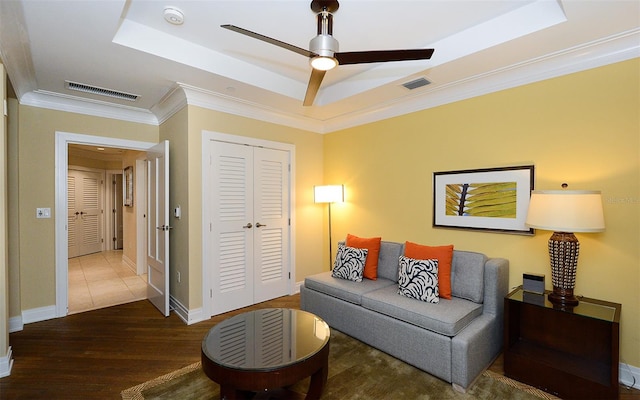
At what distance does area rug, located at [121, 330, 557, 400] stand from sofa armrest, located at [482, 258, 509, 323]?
50cm

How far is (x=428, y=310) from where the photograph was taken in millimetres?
2418

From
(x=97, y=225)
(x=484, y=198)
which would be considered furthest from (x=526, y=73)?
(x=97, y=225)

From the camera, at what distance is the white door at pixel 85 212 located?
272 inches

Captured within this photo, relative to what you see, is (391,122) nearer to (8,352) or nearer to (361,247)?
(361,247)

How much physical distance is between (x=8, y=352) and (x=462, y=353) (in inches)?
138

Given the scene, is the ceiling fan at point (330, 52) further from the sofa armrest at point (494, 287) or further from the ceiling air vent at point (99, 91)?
the ceiling air vent at point (99, 91)

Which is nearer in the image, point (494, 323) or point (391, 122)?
point (494, 323)

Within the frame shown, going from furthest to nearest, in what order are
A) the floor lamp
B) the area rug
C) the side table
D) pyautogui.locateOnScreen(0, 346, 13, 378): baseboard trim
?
the floor lamp → pyautogui.locateOnScreen(0, 346, 13, 378): baseboard trim → the area rug → the side table

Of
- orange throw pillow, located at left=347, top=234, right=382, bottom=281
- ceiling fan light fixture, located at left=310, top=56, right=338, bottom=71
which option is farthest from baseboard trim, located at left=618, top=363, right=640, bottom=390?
ceiling fan light fixture, located at left=310, top=56, right=338, bottom=71

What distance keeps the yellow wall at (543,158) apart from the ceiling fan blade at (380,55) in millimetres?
1452

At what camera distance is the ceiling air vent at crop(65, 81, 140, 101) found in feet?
10.3

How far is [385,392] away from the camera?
83.4 inches

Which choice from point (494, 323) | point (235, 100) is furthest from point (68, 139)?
point (494, 323)

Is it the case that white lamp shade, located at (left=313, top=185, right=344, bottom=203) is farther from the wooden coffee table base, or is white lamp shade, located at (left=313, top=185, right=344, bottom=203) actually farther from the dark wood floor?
the wooden coffee table base
